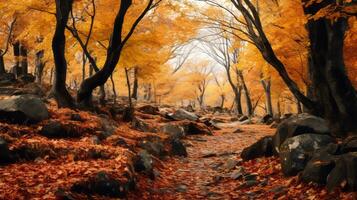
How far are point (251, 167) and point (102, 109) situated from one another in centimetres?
824

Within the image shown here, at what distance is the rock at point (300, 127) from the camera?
8984 millimetres

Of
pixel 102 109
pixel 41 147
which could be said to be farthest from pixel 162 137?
pixel 41 147

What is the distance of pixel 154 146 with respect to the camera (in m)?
11.4

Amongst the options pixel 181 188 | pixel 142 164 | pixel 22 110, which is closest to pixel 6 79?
pixel 22 110

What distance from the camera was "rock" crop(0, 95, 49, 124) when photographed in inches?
377

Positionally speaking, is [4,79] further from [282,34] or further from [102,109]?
[282,34]

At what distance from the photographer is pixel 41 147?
25.3ft

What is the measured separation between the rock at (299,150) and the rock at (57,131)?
544 centimetres

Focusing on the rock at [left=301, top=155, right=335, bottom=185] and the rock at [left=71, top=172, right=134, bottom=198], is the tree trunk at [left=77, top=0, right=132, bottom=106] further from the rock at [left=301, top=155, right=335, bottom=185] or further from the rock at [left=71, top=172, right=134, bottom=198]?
the rock at [left=301, top=155, right=335, bottom=185]

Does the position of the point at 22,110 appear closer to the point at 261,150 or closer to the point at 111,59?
the point at 111,59

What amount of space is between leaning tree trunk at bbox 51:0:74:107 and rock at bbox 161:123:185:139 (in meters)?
4.39

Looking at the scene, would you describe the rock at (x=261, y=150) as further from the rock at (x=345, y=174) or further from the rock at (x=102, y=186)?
the rock at (x=102, y=186)

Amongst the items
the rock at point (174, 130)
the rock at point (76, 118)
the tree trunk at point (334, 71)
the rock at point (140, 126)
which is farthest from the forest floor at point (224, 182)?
the rock at point (174, 130)

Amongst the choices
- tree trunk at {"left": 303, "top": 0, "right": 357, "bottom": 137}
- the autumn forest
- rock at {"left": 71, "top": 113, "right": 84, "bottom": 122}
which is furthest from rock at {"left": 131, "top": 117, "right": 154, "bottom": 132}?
tree trunk at {"left": 303, "top": 0, "right": 357, "bottom": 137}
